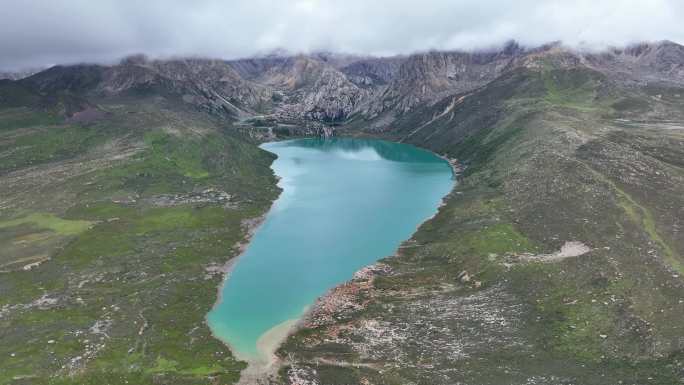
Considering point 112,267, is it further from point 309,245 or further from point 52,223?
point 309,245

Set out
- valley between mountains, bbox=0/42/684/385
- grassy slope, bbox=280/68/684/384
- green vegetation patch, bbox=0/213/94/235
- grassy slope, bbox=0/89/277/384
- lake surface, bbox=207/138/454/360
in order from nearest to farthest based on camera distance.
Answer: grassy slope, bbox=280/68/684/384 < valley between mountains, bbox=0/42/684/385 < grassy slope, bbox=0/89/277/384 < lake surface, bbox=207/138/454/360 < green vegetation patch, bbox=0/213/94/235

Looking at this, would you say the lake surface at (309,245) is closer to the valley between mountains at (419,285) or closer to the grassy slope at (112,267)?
the valley between mountains at (419,285)

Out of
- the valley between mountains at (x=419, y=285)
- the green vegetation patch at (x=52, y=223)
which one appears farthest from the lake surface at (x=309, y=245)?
the green vegetation patch at (x=52, y=223)

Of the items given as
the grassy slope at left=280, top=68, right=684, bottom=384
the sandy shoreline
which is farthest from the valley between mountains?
the sandy shoreline

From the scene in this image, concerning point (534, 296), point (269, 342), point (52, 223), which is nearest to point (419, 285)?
point (534, 296)

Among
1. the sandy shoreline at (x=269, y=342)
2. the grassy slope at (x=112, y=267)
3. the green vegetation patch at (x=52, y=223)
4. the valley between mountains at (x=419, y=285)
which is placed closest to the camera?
the valley between mountains at (x=419, y=285)

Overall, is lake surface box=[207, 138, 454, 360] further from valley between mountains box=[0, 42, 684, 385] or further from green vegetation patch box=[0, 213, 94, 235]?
green vegetation patch box=[0, 213, 94, 235]
